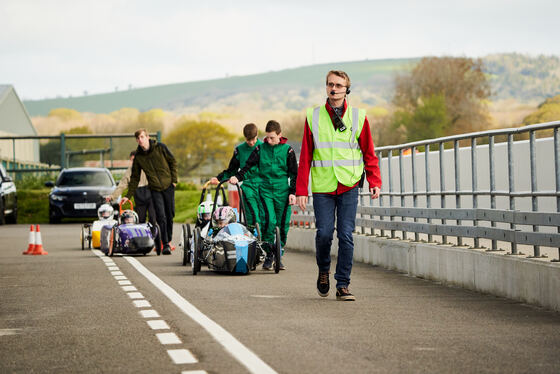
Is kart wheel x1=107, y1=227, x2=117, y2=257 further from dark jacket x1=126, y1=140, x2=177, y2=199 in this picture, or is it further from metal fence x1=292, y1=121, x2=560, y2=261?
metal fence x1=292, y1=121, x2=560, y2=261

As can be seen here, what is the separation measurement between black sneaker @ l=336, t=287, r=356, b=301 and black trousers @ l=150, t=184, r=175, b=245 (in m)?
8.67

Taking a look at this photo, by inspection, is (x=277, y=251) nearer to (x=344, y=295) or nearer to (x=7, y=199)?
(x=344, y=295)

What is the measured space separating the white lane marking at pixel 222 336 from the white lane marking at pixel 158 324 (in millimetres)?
272

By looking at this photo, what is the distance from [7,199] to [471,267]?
88.0ft

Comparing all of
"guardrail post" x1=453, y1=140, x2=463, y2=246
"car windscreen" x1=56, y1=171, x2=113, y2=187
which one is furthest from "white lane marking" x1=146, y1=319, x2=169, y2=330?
"car windscreen" x1=56, y1=171, x2=113, y2=187

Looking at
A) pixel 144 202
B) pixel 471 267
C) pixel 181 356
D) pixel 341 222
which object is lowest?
pixel 181 356

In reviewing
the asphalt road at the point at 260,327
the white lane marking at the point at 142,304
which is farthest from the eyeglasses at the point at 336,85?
the white lane marking at the point at 142,304

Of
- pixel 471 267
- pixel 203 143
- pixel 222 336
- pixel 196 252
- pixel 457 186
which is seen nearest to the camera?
pixel 222 336

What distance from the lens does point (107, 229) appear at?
20.2m

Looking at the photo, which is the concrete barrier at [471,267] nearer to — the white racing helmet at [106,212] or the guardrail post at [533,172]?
the guardrail post at [533,172]

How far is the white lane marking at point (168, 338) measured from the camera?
8.46m

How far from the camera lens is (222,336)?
865 centimetres

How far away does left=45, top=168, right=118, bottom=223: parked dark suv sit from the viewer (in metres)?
35.5

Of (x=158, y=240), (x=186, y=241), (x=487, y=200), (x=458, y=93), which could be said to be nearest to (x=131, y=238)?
(x=158, y=240)
